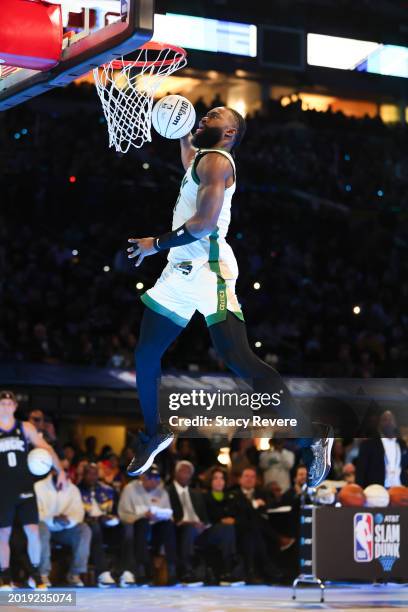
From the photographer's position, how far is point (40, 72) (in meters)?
6.90

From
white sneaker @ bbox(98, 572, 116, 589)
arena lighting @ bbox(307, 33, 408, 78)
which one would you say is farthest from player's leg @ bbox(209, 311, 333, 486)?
arena lighting @ bbox(307, 33, 408, 78)

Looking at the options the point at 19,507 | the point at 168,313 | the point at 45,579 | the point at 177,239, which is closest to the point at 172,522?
the point at 45,579

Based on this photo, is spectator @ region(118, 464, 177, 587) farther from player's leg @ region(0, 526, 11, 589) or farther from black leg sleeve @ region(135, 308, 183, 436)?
black leg sleeve @ region(135, 308, 183, 436)

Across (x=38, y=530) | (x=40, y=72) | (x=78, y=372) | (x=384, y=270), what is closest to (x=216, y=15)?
(x=384, y=270)

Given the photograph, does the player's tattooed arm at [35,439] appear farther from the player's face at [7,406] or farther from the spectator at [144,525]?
the spectator at [144,525]

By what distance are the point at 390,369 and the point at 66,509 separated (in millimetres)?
9660

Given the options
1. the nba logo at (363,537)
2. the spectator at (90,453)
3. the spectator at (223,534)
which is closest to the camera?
the nba logo at (363,537)

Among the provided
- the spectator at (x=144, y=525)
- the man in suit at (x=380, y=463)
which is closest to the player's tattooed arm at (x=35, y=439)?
the spectator at (x=144, y=525)

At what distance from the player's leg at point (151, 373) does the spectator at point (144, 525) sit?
580cm

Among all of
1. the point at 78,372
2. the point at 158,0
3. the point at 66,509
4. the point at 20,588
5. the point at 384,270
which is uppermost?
the point at 158,0

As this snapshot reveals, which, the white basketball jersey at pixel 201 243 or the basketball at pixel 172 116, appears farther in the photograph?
the basketball at pixel 172 116

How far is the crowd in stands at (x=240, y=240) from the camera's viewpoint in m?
19.2

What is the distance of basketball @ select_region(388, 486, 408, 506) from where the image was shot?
40.1 ft

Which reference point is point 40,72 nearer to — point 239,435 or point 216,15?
point 239,435
